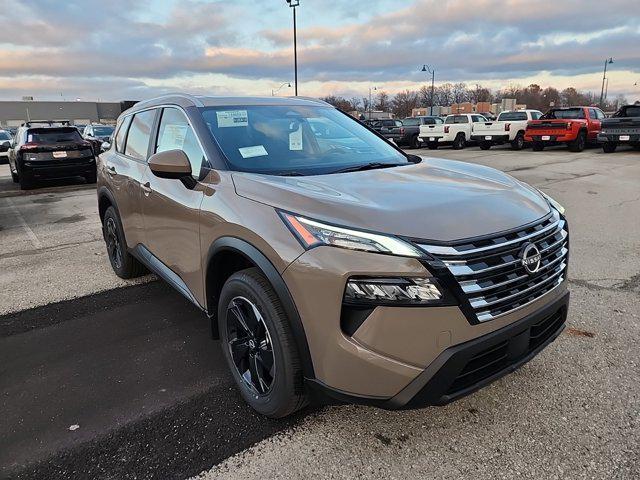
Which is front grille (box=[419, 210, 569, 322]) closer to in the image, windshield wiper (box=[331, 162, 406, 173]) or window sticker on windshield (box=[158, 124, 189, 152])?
windshield wiper (box=[331, 162, 406, 173])

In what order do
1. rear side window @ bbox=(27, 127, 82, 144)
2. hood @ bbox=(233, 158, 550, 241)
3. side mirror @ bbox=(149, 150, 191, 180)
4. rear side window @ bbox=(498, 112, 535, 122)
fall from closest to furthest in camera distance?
1. hood @ bbox=(233, 158, 550, 241)
2. side mirror @ bbox=(149, 150, 191, 180)
3. rear side window @ bbox=(27, 127, 82, 144)
4. rear side window @ bbox=(498, 112, 535, 122)

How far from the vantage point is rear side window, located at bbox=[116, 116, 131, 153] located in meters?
4.70

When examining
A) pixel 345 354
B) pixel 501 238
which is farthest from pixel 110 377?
pixel 501 238

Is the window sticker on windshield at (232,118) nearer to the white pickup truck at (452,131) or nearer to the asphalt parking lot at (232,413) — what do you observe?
the asphalt parking lot at (232,413)

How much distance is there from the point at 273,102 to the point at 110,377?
228 cm

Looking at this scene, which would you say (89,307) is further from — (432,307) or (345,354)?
(432,307)

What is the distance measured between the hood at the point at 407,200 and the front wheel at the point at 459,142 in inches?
850

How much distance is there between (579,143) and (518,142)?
265 cm

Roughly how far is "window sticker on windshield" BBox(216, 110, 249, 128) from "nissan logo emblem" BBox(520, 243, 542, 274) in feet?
6.51

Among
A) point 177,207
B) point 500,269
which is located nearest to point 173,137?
point 177,207

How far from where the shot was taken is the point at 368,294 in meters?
1.98

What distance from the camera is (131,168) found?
415cm

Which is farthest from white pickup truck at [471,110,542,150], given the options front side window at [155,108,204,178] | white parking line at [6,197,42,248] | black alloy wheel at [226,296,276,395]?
black alloy wheel at [226,296,276,395]

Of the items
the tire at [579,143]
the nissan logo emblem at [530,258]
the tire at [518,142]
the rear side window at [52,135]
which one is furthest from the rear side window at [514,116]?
the nissan logo emblem at [530,258]
